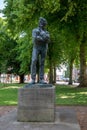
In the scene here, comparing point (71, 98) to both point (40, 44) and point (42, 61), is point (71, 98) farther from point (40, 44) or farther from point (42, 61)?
point (40, 44)

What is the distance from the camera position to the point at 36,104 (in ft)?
38.0

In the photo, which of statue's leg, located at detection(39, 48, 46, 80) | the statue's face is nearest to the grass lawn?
statue's leg, located at detection(39, 48, 46, 80)

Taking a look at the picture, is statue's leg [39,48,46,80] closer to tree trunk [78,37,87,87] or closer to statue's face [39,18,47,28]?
statue's face [39,18,47,28]

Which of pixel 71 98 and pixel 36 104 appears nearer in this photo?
pixel 36 104

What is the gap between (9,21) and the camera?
3116 centimetres

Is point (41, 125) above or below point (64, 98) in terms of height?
below

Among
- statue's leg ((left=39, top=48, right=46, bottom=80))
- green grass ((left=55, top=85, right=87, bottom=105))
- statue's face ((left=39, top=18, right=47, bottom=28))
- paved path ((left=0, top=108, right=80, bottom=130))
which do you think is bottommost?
paved path ((left=0, top=108, right=80, bottom=130))

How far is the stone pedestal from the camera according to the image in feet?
37.8

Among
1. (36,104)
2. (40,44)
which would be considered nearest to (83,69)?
(40,44)

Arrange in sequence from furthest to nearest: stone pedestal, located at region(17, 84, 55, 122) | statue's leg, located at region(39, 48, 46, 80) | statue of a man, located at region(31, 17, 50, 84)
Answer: statue's leg, located at region(39, 48, 46, 80) < statue of a man, located at region(31, 17, 50, 84) < stone pedestal, located at region(17, 84, 55, 122)

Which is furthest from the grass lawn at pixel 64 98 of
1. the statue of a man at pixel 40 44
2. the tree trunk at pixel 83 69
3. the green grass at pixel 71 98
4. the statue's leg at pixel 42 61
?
the statue of a man at pixel 40 44

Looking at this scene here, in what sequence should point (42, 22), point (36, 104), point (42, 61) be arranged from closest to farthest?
point (36, 104) → point (42, 22) → point (42, 61)

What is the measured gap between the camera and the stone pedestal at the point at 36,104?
37.8ft

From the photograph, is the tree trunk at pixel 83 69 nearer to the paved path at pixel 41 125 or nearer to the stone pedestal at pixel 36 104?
the paved path at pixel 41 125
